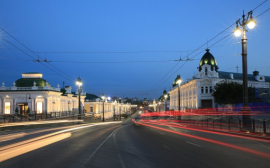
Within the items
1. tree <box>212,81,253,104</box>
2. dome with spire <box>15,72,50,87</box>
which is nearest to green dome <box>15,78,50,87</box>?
dome with spire <box>15,72,50,87</box>

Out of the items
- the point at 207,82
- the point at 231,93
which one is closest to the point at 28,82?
the point at 207,82

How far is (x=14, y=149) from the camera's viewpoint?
13.8 m

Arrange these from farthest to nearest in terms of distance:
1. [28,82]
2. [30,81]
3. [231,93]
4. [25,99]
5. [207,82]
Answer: [207,82], [30,81], [28,82], [25,99], [231,93]

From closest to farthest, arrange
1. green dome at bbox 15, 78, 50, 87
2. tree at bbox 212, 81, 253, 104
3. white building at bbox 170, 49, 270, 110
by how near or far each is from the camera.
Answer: tree at bbox 212, 81, 253, 104, green dome at bbox 15, 78, 50, 87, white building at bbox 170, 49, 270, 110

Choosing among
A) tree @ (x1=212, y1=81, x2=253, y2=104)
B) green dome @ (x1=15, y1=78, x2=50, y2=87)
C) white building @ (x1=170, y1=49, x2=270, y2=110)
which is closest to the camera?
tree @ (x1=212, y1=81, x2=253, y2=104)

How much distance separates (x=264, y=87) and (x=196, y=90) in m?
18.0

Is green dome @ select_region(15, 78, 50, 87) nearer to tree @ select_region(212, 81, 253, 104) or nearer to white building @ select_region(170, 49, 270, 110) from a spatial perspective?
white building @ select_region(170, 49, 270, 110)

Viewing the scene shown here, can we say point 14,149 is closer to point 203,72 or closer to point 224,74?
point 203,72

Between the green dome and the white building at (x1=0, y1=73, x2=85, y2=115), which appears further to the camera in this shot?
the green dome

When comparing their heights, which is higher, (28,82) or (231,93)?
(28,82)

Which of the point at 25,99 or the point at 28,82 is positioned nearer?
the point at 25,99

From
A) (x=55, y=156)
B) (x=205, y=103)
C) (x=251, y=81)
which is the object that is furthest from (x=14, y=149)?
(x=251, y=81)

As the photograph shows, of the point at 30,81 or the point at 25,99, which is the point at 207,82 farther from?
the point at 25,99

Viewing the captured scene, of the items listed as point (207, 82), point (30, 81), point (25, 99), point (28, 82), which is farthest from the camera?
point (207, 82)
